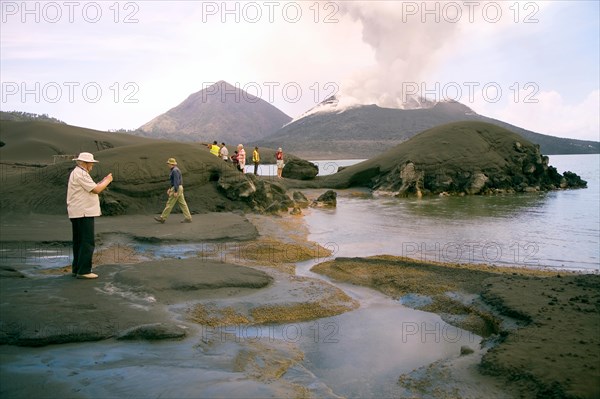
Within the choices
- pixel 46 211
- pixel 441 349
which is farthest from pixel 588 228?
pixel 46 211

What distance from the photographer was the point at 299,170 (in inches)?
1268

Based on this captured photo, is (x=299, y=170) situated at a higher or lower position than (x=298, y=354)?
higher

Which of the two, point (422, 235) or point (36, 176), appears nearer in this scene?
point (422, 235)

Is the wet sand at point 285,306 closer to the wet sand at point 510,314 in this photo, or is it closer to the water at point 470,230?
the wet sand at point 510,314

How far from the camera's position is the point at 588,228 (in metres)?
15.3

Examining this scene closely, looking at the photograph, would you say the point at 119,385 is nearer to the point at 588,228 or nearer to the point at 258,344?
the point at 258,344

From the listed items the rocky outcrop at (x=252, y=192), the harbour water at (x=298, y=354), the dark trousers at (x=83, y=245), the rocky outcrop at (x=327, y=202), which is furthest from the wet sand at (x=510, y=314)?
the rocky outcrop at (x=327, y=202)

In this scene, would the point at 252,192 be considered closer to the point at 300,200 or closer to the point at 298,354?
the point at 300,200

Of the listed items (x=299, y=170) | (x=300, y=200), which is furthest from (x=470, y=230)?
(x=299, y=170)

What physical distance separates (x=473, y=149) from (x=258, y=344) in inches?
964

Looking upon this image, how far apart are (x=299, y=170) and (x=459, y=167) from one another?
9.87 m

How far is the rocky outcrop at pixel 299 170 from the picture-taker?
32.1 meters

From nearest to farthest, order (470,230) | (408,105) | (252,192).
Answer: (470,230) → (252,192) → (408,105)

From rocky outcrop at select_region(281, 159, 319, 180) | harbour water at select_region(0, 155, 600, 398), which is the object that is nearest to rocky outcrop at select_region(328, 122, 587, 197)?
rocky outcrop at select_region(281, 159, 319, 180)
